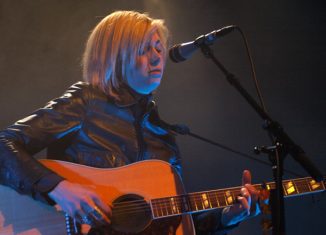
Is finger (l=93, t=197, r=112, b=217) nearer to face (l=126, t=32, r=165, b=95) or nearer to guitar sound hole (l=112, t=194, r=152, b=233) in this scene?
guitar sound hole (l=112, t=194, r=152, b=233)

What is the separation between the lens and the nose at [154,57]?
7.66ft

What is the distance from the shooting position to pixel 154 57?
2.35 meters

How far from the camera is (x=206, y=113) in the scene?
3.58m

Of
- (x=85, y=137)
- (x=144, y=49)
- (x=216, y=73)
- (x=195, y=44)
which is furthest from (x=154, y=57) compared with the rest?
(x=216, y=73)

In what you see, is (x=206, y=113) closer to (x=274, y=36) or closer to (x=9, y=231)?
(x=274, y=36)

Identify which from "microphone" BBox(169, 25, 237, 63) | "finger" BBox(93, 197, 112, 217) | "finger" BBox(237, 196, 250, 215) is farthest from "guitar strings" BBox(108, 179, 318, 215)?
"microphone" BBox(169, 25, 237, 63)

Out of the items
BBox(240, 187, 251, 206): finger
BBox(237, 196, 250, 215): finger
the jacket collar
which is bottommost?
BBox(237, 196, 250, 215): finger

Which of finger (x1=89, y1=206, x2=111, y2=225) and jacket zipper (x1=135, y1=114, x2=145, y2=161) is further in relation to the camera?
jacket zipper (x1=135, y1=114, x2=145, y2=161)

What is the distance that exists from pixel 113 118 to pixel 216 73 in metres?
1.75

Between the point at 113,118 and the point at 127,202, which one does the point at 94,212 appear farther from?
the point at 113,118

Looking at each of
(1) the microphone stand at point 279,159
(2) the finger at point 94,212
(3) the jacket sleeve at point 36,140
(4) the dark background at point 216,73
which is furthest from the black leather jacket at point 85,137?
(4) the dark background at point 216,73

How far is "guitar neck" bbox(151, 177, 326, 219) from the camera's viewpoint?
1920 mm

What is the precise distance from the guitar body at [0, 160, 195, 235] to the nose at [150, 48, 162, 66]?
2.19 feet

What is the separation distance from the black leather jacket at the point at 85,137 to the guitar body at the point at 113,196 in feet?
0.28
